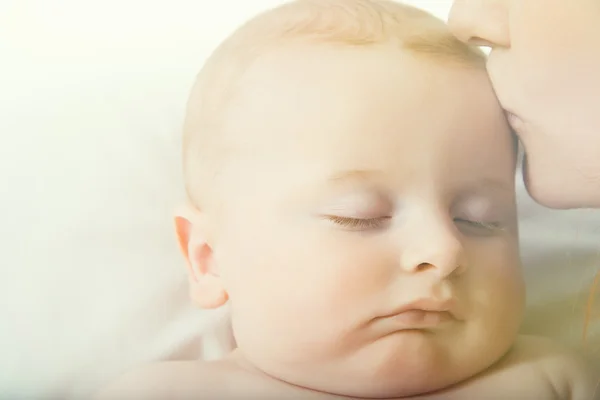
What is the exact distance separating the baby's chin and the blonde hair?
9.1 inches

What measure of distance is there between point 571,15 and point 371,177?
0.74 ft

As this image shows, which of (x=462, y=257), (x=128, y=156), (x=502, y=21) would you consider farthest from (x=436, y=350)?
(x=128, y=156)

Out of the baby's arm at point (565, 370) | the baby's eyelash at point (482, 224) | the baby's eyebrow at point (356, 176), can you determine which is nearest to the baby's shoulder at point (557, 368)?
the baby's arm at point (565, 370)

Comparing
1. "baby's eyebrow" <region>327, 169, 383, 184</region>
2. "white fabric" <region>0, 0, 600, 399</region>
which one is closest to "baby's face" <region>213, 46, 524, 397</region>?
"baby's eyebrow" <region>327, 169, 383, 184</region>

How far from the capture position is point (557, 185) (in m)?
0.70

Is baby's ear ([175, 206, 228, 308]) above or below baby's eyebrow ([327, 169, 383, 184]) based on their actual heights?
below

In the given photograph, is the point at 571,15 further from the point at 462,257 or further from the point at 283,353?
the point at 283,353

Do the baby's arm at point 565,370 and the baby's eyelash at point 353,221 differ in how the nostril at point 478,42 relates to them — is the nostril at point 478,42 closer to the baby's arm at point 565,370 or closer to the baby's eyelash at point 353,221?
the baby's eyelash at point 353,221

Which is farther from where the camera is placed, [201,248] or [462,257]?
[201,248]

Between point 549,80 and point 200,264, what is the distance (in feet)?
1.37

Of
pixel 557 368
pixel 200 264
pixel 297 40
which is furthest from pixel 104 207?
pixel 557 368

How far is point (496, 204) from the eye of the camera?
717mm

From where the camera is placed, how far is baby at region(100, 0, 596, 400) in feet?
2.15

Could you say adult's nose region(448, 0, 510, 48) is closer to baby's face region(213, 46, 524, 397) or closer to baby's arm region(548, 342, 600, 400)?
baby's face region(213, 46, 524, 397)
